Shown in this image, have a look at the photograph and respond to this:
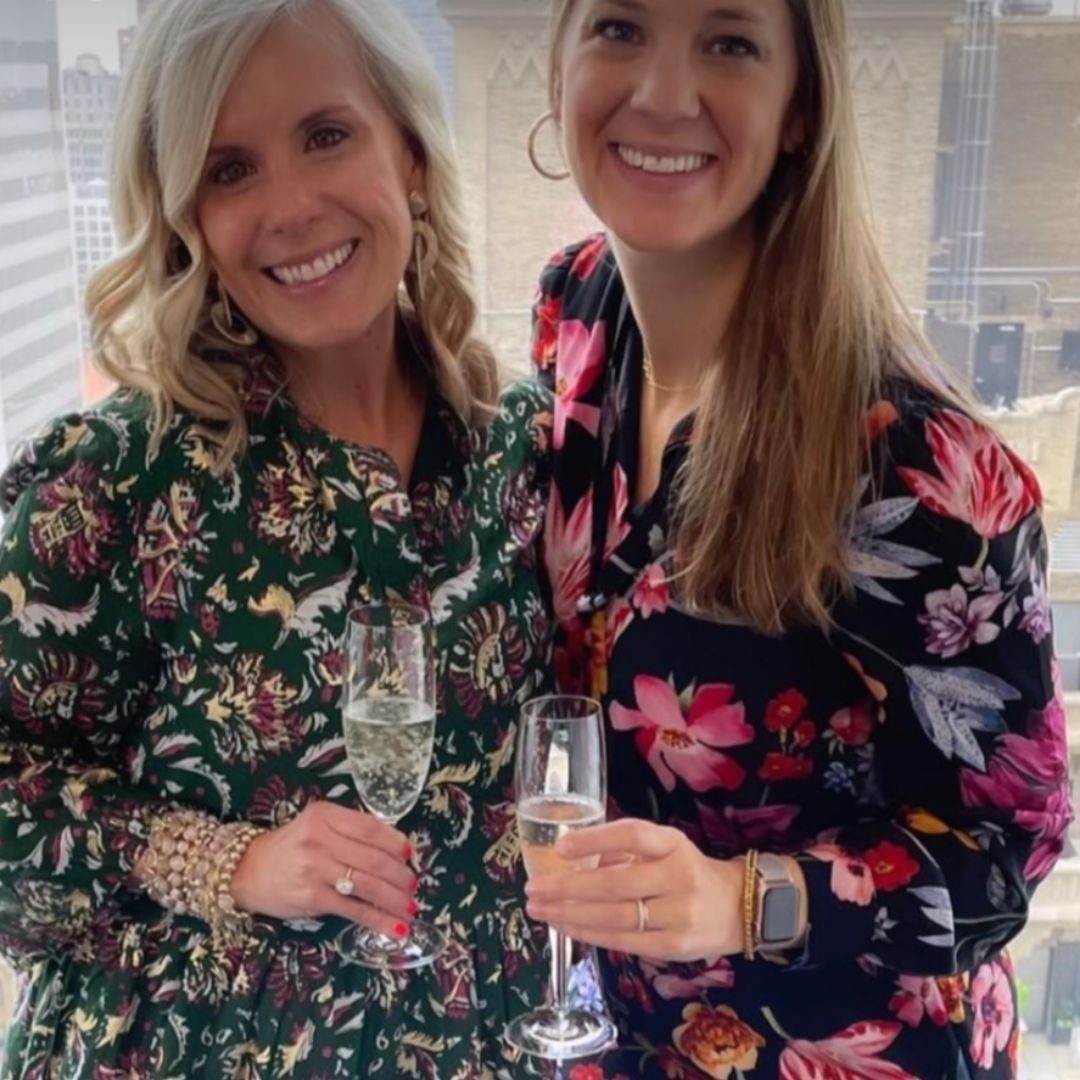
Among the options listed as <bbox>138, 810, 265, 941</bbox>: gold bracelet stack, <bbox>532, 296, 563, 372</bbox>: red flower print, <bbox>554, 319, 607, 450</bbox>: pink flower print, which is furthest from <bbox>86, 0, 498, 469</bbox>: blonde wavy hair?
<bbox>138, 810, 265, 941</bbox>: gold bracelet stack

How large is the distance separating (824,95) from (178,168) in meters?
0.58

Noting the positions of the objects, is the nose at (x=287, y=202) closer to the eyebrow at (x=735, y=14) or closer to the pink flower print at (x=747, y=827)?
the eyebrow at (x=735, y=14)

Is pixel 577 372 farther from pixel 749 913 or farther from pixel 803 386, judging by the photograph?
pixel 749 913

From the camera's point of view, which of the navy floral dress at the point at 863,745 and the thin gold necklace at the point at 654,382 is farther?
the thin gold necklace at the point at 654,382

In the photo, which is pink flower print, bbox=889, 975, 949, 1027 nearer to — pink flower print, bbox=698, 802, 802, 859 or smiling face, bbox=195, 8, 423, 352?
pink flower print, bbox=698, 802, 802, 859

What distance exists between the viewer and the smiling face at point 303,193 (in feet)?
4.12

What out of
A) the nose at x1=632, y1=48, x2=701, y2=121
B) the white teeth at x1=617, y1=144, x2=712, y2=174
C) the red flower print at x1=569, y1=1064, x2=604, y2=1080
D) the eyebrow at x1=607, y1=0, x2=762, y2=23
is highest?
the eyebrow at x1=607, y1=0, x2=762, y2=23

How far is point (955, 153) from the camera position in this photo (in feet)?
5.81

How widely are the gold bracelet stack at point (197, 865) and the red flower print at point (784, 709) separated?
47 centimetres

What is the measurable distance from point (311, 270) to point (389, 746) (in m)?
0.45

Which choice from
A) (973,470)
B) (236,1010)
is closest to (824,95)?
(973,470)

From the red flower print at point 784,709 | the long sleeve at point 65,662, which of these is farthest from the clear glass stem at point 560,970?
the long sleeve at point 65,662

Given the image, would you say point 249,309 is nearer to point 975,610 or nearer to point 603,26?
point 603,26

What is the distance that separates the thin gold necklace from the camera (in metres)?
1.40
